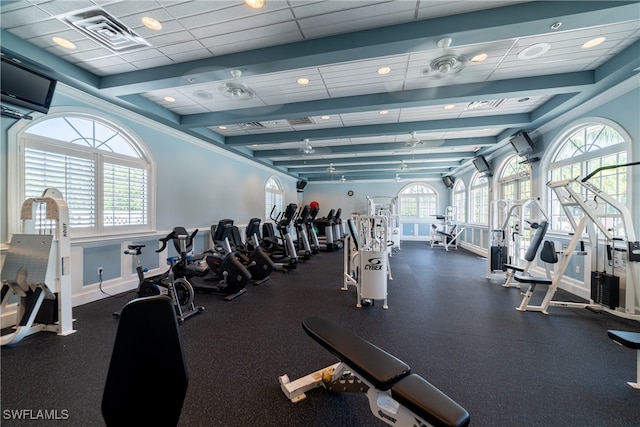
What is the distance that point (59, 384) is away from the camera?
6.21ft

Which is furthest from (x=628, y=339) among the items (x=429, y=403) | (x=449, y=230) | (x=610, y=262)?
(x=449, y=230)

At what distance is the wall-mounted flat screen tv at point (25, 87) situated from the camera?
2.50 m

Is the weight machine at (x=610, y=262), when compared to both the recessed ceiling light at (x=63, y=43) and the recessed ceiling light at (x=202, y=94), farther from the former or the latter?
the recessed ceiling light at (x=63, y=43)

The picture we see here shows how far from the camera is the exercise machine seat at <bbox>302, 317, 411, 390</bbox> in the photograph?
3.71 feet

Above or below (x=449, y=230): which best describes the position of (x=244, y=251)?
below

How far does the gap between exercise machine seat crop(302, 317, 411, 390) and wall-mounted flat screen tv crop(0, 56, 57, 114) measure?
377 cm

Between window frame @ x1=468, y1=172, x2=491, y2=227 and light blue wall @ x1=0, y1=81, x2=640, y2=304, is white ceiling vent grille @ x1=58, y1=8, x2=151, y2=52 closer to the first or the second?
light blue wall @ x1=0, y1=81, x2=640, y2=304

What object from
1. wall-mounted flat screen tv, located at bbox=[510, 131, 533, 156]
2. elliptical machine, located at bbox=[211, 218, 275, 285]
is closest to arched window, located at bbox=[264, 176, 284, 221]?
elliptical machine, located at bbox=[211, 218, 275, 285]

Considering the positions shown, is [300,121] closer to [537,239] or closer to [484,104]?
[484,104]

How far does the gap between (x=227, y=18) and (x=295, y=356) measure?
3.09 m

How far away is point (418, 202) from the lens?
37.1 feet

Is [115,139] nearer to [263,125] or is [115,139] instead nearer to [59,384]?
[263,125]

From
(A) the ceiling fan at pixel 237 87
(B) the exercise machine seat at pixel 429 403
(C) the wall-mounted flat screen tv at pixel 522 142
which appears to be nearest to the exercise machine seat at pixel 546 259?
(C) the wall-mounted flat screen tv at pixel 522 142

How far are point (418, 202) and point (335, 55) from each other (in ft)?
32.3
